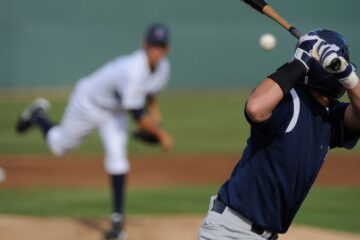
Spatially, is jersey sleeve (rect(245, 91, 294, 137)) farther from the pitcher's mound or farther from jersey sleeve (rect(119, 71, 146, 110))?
jersey sleeve (rect(119, 71, 146, 110))

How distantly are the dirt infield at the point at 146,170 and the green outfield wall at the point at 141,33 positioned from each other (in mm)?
9601

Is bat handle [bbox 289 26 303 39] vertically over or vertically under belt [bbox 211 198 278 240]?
over

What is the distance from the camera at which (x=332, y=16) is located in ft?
77.1

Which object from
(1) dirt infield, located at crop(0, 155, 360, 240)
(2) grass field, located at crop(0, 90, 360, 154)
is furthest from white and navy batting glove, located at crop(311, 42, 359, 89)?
(2) grass field, located at crop(0, 90, 360, 154)

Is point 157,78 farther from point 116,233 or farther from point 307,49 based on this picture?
point 307,49

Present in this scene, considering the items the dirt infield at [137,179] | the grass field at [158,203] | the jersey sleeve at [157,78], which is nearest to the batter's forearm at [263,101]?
the dirt infield at [137,179]

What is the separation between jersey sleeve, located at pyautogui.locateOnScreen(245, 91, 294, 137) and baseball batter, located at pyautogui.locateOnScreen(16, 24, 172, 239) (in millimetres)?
3409

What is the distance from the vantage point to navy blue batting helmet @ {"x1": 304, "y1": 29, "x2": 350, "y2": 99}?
353cm

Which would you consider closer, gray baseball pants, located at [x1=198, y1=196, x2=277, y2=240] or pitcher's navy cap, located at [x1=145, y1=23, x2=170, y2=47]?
gray baseball pants, located at [x1=198, y1=196, x2=277, y2=240]

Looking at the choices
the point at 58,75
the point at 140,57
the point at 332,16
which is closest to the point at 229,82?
the point at 332,16

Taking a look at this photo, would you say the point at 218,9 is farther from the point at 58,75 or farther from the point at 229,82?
the point at 58,75

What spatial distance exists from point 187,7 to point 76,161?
38.3 feet

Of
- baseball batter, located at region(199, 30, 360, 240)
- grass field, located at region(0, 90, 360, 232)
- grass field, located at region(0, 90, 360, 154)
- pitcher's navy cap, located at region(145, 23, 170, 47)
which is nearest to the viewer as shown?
baseball batter, located at region(199, 30, 360, 240)

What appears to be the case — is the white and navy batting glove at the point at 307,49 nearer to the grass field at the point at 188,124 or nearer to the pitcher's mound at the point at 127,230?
the pitcher's mound at the point at 127,230
